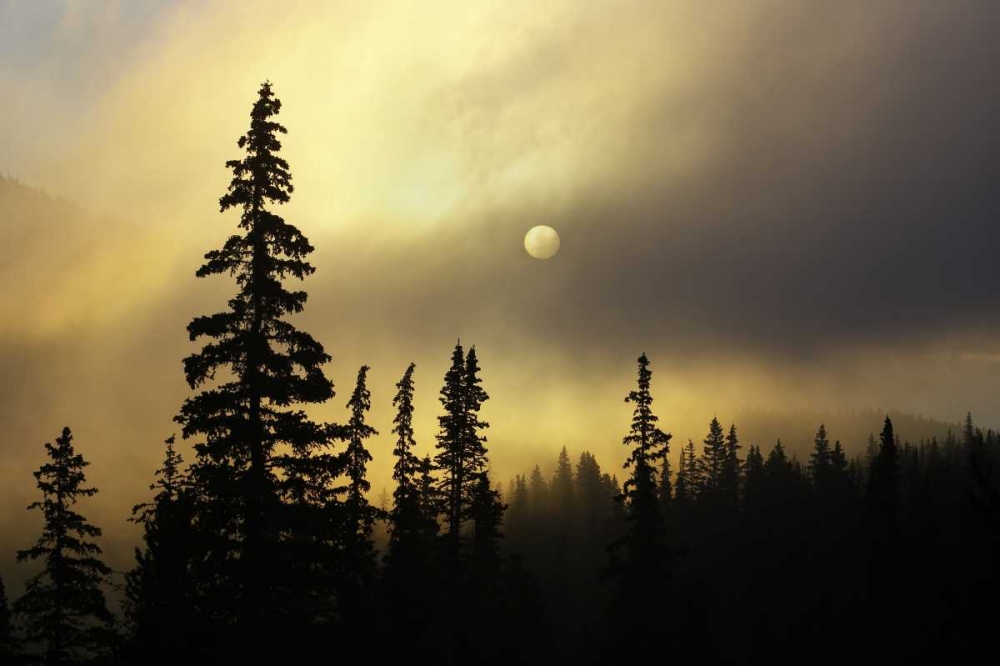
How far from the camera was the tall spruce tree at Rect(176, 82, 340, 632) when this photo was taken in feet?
55.8

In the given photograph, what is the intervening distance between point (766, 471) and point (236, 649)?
12509 centimetres

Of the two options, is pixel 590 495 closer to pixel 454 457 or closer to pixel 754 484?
pixel 754 484

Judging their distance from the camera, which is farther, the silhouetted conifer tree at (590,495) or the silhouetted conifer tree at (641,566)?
the silhouetted conifer tree at (590,495)

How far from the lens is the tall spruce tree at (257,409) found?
670 inches

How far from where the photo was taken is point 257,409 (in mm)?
17766

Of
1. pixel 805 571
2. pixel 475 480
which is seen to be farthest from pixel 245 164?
pixel 805 571

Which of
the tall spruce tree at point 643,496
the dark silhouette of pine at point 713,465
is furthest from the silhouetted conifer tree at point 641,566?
the dark silhouette of pine at point 713,465

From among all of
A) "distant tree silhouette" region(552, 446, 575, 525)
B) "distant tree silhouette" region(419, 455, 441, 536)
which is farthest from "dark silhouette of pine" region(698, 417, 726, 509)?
"distant tree silhouette" region(419, 455, 441, 536)

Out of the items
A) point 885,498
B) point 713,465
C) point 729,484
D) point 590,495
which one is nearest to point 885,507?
point 885,498

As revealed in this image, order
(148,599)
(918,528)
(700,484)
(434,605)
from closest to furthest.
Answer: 1. (148,599)
2. (434,605)
3. (918,528)
4. (700,484)

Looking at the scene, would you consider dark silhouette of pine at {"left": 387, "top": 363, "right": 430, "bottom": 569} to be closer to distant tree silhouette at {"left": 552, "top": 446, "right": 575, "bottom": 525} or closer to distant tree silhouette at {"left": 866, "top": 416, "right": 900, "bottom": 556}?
distant tree silhouette at {"left": 866, "top": 416, "right": 900, "bottom": 556}

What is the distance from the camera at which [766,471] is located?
126125 mm

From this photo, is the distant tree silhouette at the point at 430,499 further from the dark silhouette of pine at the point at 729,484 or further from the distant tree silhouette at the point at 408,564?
the dark silhouette of pine at the point at 729,484

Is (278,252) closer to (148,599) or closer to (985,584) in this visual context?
(148,599)
